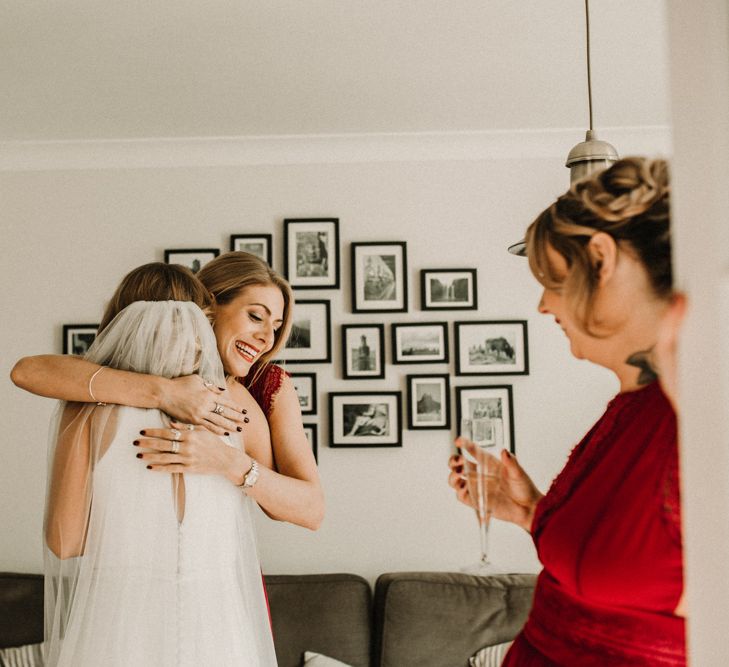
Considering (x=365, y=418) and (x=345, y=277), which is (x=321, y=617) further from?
(x=345, y=277)

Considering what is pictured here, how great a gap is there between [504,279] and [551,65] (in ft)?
3.34

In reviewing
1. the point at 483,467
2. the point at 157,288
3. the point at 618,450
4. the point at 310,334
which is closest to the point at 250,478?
the point at 157,288

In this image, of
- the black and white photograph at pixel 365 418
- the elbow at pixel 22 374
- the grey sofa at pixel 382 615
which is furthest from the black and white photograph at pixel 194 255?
the elbow at pixel 22 374

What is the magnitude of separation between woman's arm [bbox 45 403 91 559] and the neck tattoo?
1043mm

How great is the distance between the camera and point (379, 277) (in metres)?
3.42

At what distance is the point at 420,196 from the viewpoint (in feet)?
11.4

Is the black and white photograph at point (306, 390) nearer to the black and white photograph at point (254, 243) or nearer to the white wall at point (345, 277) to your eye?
the white wall at point (345, 277)

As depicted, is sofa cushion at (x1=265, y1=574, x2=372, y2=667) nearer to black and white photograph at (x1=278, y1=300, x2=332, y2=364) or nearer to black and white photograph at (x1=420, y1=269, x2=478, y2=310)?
black and white photograph at (x1=278, y1=300, x2=332, y2=364)

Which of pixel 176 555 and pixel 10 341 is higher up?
pixel 10 341

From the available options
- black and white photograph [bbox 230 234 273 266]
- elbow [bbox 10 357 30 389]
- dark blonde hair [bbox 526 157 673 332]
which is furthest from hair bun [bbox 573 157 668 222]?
black and white photograph [bbox 230 234 273 266]

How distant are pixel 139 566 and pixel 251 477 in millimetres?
302

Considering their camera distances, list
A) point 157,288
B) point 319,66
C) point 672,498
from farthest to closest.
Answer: point 319,66
point 157,288
point 672,498

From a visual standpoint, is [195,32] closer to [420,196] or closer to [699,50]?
[420,196]

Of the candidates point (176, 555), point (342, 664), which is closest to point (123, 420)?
point (176, 555)
